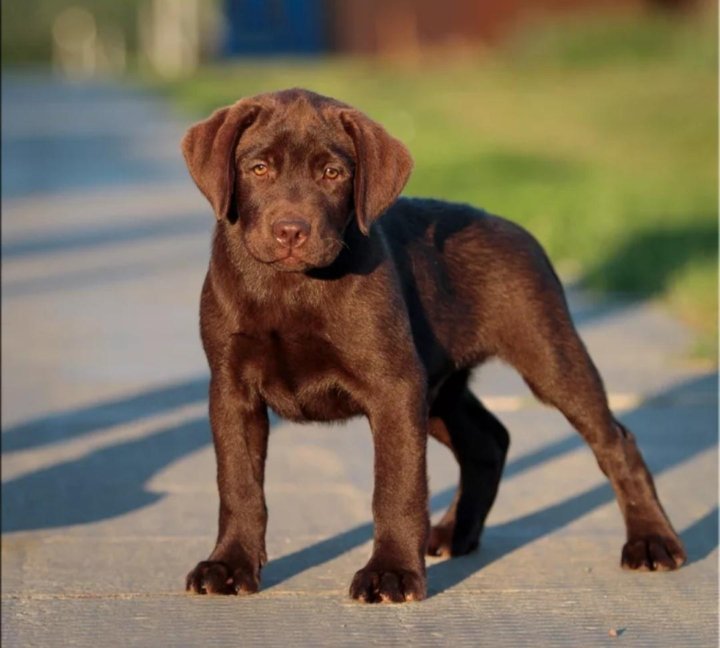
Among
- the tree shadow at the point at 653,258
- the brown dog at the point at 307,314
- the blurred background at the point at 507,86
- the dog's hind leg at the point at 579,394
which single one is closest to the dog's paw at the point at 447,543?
the dog's hind leg at the point at 579,394

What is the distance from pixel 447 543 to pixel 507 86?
85.2 ft

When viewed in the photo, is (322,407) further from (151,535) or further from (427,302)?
(151,535)

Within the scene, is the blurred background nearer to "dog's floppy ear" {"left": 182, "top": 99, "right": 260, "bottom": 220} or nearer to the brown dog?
the brown dog

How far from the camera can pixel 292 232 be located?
17.2 feet

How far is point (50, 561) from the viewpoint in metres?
6.12

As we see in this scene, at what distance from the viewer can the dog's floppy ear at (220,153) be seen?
547cm

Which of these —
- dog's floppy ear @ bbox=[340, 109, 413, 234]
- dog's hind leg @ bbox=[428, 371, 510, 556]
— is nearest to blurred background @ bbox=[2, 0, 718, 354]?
dog's hind leg @ bbox=[428, 371, 510, 556]

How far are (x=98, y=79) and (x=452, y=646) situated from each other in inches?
1539

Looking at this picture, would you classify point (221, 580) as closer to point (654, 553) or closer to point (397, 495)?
point (397, 495)

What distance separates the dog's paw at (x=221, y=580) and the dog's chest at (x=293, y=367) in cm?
50

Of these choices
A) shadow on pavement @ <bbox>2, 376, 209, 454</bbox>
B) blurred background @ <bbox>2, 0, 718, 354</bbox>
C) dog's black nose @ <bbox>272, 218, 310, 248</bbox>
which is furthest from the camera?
blurred background @ <bbox>2, 0, 718, 354</bbox>

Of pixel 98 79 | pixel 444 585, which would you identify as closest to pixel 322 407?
pixel 444 585

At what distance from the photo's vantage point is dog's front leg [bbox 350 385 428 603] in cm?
538

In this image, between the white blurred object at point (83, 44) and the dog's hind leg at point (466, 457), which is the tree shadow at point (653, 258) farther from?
the white blurred object at point (83, 44)
